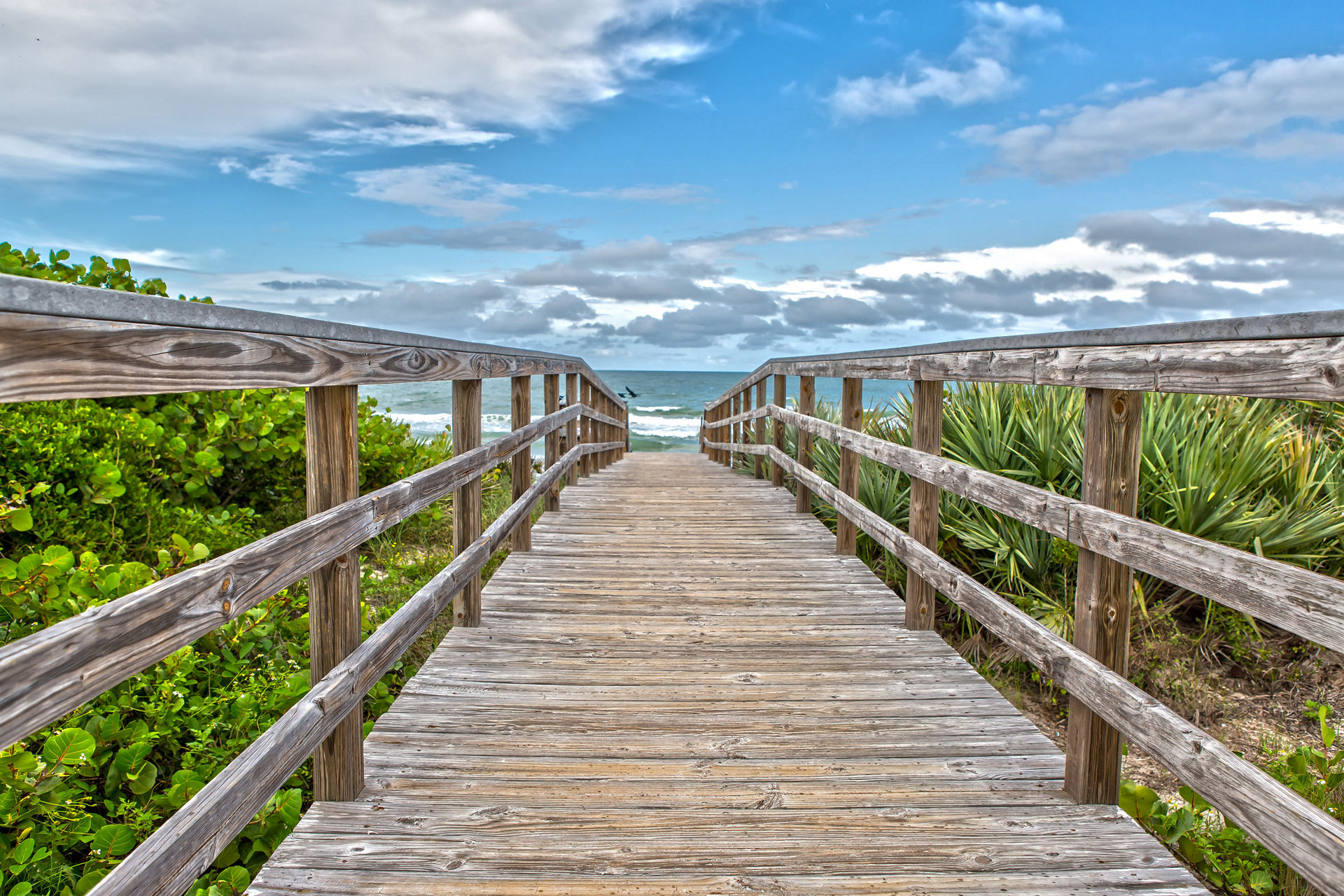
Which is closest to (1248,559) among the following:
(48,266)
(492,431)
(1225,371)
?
(1225,371)

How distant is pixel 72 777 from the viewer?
8.70ft

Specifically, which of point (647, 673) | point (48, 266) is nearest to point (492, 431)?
point (48, 266)

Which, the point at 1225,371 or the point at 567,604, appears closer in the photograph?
the point at 1225,371

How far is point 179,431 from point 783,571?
148 inches

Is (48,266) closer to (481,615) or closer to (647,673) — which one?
(481,615)

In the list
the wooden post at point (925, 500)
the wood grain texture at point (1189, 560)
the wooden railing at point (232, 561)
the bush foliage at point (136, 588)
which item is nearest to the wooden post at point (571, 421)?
the bush foliage at point (136, 588)

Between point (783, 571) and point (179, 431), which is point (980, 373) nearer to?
point (783, 571)

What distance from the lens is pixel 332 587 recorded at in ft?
7.72

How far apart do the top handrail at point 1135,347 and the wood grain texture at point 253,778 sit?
90.3 inches

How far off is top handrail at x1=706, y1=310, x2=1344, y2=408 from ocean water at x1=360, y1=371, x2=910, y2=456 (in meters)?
10.1

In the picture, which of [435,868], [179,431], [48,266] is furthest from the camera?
[48,266]

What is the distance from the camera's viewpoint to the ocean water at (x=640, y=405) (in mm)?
36094

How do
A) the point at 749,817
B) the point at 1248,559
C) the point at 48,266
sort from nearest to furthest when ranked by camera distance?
the point at 1248,559 < the point at 749,817 < the point at 48,266

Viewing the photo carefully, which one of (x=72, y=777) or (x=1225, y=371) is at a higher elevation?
(x=1225, y=371)
